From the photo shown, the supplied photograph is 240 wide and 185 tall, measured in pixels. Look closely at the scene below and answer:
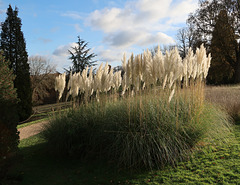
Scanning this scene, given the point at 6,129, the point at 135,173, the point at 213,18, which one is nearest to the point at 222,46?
the point at 213,18

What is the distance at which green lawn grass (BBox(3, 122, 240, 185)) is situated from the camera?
3.36 m

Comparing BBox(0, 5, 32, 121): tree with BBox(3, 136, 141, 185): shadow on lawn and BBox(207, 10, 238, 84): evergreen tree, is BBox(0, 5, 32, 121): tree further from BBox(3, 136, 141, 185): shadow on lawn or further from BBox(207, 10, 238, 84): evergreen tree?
BBox(207, 10, 238, 84): evergreen tree

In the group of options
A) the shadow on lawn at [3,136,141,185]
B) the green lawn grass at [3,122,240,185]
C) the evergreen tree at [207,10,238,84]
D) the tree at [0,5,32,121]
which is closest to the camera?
the green lawn grass at [3,122,240,185]

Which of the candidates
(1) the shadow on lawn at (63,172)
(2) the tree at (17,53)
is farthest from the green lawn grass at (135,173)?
(2) the tree at (17,53)

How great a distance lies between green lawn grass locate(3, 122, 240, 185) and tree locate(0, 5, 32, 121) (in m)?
11.5

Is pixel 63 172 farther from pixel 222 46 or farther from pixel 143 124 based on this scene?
pixel 222 46

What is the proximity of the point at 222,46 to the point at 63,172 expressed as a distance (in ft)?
74.4

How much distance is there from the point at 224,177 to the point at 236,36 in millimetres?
22961

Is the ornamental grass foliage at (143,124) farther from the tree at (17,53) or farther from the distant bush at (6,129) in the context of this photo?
the tree at (17,53)

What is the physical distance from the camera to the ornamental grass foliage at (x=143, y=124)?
12.7ft

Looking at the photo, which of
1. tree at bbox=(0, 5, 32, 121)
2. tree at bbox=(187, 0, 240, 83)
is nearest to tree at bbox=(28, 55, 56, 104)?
tree at bbox=(0, 5, 32, 121)

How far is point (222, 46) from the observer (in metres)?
21.4

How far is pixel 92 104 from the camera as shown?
5.99m

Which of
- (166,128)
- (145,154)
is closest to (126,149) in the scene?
(145,154)
